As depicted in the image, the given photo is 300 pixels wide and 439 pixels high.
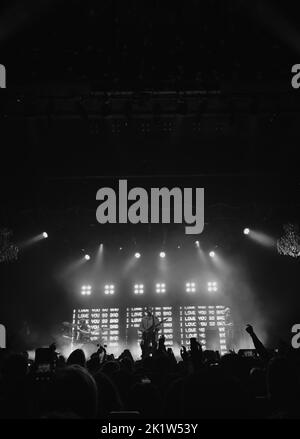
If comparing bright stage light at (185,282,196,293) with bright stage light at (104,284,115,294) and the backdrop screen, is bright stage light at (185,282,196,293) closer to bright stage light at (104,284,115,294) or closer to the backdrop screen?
the backdrop screen

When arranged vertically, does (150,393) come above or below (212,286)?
below

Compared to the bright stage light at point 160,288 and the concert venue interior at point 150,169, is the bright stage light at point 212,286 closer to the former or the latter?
the concert venue interior at point 150,169

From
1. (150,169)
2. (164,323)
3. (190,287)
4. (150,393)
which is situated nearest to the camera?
(150,393)

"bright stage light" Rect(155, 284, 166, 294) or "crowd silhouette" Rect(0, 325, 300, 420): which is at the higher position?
"bright stage light" Rect(155, 284, 166, 294)

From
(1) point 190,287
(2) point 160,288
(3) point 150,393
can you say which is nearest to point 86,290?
(2) point 160,288

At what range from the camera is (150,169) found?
12398mm

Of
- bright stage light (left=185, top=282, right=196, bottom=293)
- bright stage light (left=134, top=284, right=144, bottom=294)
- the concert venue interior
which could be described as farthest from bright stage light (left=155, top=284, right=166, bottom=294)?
bright stage light (left=185, top=282, right=196, bottom=293)

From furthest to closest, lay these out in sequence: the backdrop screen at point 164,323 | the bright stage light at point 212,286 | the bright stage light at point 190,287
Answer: the bright stage light at point 190,287
the bright stage light at point 212,286
the backdrop screen at point 164,323

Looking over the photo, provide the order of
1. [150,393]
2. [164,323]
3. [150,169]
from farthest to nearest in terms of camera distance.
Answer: [164,323] → [150,169] → [150,393]

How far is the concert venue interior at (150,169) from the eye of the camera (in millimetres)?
7922

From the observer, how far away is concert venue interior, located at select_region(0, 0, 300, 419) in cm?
792

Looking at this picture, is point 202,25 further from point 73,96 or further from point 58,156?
point 58,156

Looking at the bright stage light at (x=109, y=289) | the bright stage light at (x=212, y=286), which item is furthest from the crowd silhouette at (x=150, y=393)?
the bright stage light at (x=109, y=289)

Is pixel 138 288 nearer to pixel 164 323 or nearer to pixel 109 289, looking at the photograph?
pixel 109 289
